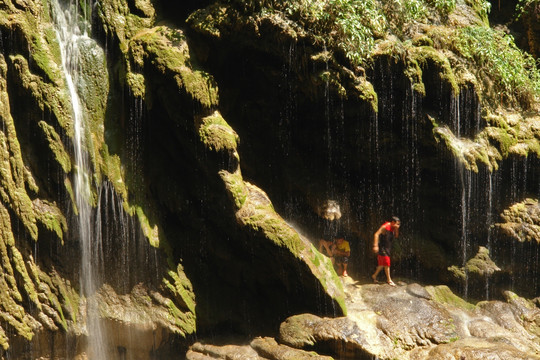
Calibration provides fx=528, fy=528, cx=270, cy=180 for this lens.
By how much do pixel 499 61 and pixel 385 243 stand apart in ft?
15.5

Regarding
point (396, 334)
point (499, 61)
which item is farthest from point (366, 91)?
point (396, 334)

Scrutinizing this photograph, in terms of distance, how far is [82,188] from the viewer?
9.06 meters

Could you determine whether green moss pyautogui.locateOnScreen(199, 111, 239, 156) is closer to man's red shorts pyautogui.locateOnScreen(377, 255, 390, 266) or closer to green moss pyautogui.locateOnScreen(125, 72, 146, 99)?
green moss pyautogui.locateOnScreen(125, 72, 146, 99)

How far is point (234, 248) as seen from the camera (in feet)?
32.3

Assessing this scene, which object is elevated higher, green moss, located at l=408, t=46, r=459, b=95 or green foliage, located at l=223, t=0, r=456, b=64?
green foliage, located at l=223, t=0, r=456, b=64

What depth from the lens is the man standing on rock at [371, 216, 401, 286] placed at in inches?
421

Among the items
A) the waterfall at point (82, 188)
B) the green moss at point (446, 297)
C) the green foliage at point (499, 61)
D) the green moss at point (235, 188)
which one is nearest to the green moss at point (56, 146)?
the waterfall at point (82, 188)

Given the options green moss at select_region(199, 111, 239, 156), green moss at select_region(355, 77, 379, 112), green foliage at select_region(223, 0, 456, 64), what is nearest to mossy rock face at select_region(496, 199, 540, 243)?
green moss at select_region(355, 77, 379, 112)

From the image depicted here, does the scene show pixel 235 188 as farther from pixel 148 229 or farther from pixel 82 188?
pixel 82 188

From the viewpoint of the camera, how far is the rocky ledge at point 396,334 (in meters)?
8.79

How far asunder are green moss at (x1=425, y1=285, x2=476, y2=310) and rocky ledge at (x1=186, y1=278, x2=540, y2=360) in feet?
0.56

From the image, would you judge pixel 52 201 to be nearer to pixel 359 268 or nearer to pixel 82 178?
pixel 82 178

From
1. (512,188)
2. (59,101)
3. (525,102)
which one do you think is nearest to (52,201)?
(59,101)

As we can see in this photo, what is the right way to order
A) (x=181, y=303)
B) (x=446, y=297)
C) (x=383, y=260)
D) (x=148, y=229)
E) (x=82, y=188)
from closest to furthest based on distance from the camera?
(x=82, y=188)
(x=148, y=229)
(x=181, y=303)
(x=383, y=260)
(x=446, y=297)
